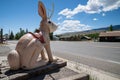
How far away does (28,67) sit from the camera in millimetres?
4195

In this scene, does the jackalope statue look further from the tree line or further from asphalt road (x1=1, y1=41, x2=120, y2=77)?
the tree line

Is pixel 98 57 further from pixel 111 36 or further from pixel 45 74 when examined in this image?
pixel 111 36

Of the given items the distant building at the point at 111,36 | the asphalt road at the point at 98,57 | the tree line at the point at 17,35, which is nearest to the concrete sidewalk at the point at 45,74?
the asphalt road at the point at 98,57

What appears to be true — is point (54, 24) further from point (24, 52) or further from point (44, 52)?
point (24, 52)

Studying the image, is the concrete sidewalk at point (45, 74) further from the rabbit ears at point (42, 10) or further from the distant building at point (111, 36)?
the distant building at point (111, 36)

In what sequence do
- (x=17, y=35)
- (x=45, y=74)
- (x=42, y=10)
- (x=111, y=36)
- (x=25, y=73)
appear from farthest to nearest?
1. (x=17, y=35)
2. (x=111, y=36)
3. (x=42, y=10)
4. (x=45, y=74)
5. (x=25, y=73)

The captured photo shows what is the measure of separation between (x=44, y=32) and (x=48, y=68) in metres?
1.22

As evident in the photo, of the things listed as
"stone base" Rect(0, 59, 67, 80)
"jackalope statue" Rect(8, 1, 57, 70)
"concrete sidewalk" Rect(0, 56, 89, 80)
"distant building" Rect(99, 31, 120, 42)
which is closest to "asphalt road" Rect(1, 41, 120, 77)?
"concrete sidewalk" Rect(0, 56, 89, 80)

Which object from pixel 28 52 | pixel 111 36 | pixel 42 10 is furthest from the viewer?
→ pixel 111 36

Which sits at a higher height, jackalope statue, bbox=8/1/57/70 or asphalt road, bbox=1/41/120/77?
jackalope statue, bbox=8/1/57/70

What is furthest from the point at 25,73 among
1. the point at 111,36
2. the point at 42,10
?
the point at 111,36

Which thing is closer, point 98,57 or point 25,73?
point 25,73

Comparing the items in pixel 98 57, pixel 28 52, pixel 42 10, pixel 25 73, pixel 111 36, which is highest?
pixel 42 10

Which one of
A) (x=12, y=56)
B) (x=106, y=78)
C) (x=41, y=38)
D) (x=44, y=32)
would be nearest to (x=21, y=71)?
(x=12, y=56)
